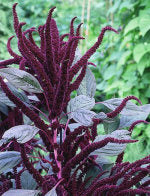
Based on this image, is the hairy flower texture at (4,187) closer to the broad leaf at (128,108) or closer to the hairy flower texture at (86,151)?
the hairy flower texture at (86,151)

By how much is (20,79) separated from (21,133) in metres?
0.09

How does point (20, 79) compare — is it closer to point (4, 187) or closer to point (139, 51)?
point (4, 187)

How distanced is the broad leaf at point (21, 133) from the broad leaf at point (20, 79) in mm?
63

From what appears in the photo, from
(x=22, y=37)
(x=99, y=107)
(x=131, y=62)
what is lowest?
(x=99, y=107)

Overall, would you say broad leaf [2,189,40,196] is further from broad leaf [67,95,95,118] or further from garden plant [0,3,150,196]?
broad leaf [67,95,95,118]

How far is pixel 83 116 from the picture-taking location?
0.51 m

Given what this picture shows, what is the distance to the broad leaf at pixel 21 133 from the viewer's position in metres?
0.46

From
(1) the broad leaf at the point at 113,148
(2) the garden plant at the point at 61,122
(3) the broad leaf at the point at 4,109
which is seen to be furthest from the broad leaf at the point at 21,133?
(3) the broad leaf at the point at 4,109

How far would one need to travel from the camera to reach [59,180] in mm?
525

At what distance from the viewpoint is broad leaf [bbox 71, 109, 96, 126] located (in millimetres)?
504

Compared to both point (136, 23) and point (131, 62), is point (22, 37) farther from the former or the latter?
point (131, 62)

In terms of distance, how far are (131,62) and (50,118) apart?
240cm

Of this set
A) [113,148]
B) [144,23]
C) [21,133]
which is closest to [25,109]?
[21,133]

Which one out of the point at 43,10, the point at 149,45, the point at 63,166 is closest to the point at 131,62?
the point at 149,45
